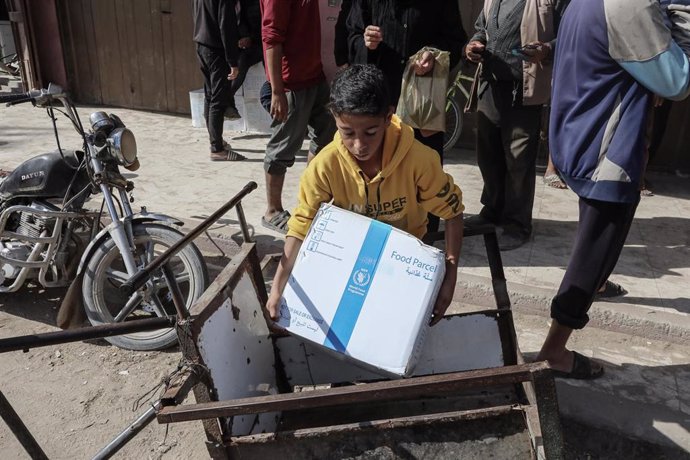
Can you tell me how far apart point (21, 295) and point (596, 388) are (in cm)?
316

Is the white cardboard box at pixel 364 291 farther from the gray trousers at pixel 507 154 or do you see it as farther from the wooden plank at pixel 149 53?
the wooden plank at pixel 149 53

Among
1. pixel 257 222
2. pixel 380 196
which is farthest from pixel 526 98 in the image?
pixel 257 222

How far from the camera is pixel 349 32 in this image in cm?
361

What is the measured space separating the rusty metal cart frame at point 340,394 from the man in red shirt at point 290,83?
1.67 m

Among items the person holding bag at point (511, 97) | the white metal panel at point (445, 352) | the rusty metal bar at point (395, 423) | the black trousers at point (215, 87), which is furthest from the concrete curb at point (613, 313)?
the black trousers at point (215, 87)

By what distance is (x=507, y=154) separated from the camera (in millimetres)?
3727

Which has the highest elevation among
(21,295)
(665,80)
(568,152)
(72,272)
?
(665,80)

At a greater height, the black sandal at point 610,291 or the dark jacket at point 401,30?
the dark jacket at point 401,30

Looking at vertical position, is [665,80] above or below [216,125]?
above

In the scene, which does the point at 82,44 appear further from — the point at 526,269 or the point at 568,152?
the point at 568,152

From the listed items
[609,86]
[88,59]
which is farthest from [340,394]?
[88,59]

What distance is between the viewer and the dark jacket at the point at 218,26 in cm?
507

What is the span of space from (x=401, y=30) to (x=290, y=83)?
0.79 m

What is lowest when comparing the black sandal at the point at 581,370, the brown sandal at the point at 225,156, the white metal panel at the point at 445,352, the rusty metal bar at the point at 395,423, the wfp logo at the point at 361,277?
the brown sandal at the point at 225,156
